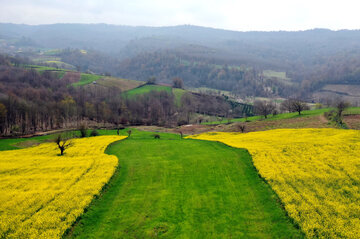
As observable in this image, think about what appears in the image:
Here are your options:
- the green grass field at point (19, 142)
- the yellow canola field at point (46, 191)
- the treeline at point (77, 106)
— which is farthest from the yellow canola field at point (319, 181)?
the treeline at point (77, 106)

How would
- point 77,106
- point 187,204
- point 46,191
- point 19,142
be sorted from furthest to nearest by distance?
point 77,106 → point 19,142 → point 46,191 → point 187,204

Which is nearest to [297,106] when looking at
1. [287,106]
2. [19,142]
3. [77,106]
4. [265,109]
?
[265,109]

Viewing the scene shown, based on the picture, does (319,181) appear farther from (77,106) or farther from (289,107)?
(77,106)

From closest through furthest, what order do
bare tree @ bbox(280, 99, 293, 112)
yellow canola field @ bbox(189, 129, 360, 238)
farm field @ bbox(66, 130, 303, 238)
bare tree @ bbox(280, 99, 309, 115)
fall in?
1. yellow canola field @ bbox(189, 129, 360, 238)
2. farm field @ bbox(66, 130, 303, 238)
3. bare tree @ bbox(280, 99, 309, 115)
4. bare tree @ bbox(280, 99, 293, 112)

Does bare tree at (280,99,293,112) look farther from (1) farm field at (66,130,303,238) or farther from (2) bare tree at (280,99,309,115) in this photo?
(1) farm field at (66,130,303,238)

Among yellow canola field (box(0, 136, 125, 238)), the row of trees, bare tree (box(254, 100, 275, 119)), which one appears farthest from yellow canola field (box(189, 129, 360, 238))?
bare tree (box(254, 100, 275, 119))

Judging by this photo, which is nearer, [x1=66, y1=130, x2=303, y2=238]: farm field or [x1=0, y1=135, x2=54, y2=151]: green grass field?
[x1=66, y1=130, x2=303, y2=238]: farm field
